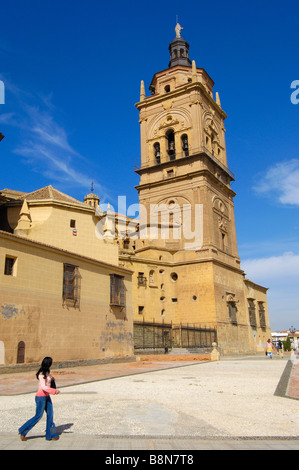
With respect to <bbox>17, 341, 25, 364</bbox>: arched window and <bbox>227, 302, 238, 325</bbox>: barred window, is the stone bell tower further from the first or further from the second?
<bbox>17, 341, 25, 364</bbox>: arched window

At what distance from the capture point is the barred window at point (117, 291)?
23.3 meters

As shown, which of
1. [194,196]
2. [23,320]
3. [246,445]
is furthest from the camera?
[194,196]

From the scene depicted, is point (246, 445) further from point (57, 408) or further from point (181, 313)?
point (181, 313)

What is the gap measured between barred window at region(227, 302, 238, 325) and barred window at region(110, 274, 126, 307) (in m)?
17.7

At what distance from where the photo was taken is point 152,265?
3678 centimetres

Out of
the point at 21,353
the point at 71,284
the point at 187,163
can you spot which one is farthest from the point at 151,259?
the point at 21,353

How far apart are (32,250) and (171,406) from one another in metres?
11.8

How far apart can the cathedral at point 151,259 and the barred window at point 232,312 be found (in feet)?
0.71

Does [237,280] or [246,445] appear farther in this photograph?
[237,280]

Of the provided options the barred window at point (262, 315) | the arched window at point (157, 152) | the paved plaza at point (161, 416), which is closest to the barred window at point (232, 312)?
the barred window at point (262, 315)

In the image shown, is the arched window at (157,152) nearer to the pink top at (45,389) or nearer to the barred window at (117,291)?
the barred window at (117,291)

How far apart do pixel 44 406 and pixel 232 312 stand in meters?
35.6

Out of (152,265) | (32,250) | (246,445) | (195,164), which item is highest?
(195,164)
